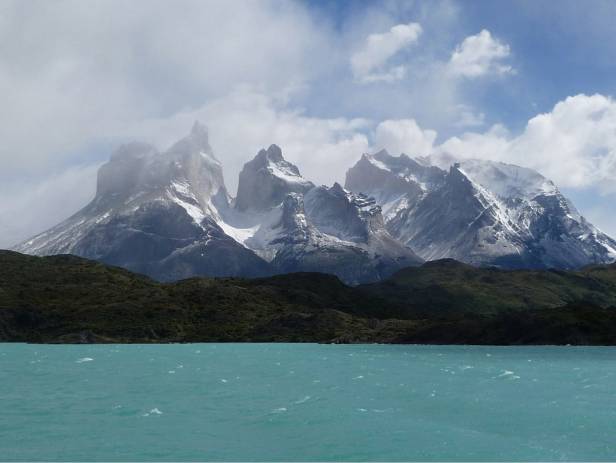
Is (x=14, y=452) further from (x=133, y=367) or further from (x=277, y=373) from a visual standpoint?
(x=133, y=367)

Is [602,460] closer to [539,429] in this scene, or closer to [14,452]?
[539,429]

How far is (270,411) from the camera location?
2630 inches

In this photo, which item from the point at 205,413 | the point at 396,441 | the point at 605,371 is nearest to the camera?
the point at 396,441

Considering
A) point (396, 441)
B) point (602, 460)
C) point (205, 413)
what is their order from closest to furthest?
point (602, 460)
point (396, 441)
point (205, 413)

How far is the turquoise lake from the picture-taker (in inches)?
1924

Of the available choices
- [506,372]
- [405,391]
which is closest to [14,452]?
[405,391]

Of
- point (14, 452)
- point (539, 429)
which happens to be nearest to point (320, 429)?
point (539, 429)

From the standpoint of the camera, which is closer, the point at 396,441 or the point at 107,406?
the point at 396,441

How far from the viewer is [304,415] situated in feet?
211

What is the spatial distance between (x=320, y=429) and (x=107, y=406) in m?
24.2

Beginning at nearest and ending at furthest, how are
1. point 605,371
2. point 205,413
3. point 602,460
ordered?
1. point 602,460
2. point 205,413
3. point 605,371

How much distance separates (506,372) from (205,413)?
213 ft

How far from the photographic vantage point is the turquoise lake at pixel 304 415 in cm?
4888

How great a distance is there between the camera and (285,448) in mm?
49594
